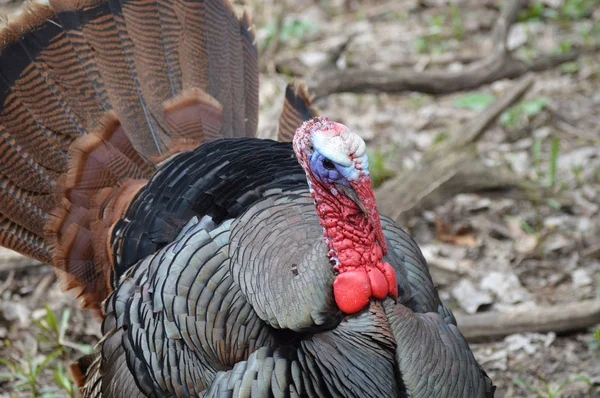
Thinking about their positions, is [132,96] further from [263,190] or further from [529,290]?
[529,290]

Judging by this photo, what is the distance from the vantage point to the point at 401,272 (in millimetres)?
2760

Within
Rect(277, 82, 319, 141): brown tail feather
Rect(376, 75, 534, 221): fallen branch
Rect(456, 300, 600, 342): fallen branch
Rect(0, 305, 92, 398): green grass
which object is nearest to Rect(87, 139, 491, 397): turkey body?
Rect(277, 82, 319, 141): brown tail feather

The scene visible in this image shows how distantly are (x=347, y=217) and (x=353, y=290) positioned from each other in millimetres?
235

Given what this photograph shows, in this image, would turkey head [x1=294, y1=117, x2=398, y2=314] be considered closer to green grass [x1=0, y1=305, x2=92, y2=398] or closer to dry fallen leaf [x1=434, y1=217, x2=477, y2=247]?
green grass [x1=0, y1=305, x2=92, y2=398]

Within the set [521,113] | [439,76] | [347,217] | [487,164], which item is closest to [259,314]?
[347,217]

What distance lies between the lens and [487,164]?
521cm

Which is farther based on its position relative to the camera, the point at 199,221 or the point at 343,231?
the point at 199,221

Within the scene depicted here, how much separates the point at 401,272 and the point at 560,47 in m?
4.23

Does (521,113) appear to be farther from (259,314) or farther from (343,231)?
(259,314)

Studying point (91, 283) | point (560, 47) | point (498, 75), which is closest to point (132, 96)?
point (91, 283)

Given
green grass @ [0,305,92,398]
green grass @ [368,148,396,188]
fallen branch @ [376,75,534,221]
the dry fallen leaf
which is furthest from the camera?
green grass @ [368,148,396,188]

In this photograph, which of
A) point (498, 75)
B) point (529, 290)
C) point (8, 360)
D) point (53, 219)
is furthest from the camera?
point (498, 75)

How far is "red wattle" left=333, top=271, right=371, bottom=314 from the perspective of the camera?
8.04 ft

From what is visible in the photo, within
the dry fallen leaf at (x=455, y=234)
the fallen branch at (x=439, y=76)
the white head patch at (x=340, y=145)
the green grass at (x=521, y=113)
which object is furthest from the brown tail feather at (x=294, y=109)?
the green grass at (x=521, y=113)
